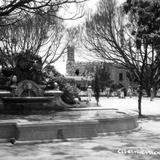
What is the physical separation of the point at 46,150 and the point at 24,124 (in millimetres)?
1129

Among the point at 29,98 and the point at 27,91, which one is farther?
the point at 27,91

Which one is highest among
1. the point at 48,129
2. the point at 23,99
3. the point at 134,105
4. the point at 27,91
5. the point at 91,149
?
the point at 27,91

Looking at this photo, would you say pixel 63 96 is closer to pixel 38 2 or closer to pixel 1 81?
pixel 1 81

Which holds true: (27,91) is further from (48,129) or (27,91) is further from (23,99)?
(48,129)

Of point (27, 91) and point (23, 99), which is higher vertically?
point (27, 91)

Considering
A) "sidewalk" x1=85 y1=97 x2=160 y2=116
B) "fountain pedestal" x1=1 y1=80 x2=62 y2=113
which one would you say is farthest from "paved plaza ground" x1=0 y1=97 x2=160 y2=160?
"sidewalk" x1=85 y1=97 x2=160 y2=116

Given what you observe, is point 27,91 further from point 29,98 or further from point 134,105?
point 134,105

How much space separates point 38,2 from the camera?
11672 millimetres

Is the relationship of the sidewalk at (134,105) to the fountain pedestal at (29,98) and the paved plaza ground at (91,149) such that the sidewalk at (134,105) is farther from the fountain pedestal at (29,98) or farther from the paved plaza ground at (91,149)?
the paved plaza ground at (91,149)

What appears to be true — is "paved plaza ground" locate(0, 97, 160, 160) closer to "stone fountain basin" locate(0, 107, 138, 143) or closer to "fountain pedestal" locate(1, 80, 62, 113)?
"stone fountain basin" locate(0, 107, 138, 143)

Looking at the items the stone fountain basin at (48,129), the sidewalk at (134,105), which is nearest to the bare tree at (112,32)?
the sidewalk at (134,105)

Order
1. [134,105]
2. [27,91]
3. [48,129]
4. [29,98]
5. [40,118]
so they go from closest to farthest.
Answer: [48,129] → [40,118] → [29,98] → [27,91] → [134,105]

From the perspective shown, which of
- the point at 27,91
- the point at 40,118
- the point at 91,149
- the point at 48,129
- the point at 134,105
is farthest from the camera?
the point at 134,105

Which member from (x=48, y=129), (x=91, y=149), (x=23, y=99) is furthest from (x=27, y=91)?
(x=91, y=149)
